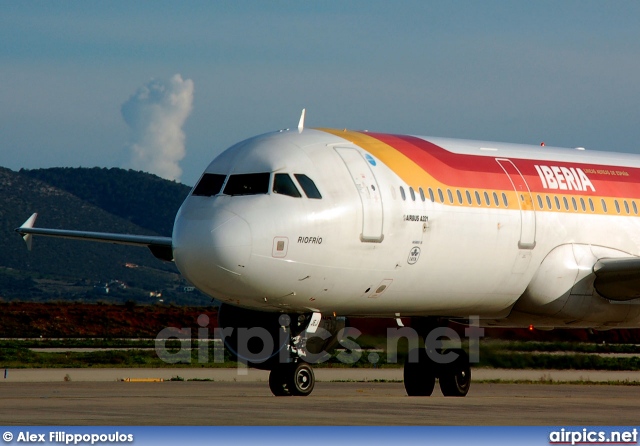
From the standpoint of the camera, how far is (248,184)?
24906 mm

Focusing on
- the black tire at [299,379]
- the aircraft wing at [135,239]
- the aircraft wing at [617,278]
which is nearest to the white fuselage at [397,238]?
the aircraft wing at [617,278]

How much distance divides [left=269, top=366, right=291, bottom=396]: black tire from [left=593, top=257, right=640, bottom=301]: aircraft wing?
7665 mm

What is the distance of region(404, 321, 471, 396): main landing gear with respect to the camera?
99.8ft

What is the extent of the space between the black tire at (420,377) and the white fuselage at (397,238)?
5.89 feet

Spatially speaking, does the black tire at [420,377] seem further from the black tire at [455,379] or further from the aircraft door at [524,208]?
the aircraft door at [524,208]

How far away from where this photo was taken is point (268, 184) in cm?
2477

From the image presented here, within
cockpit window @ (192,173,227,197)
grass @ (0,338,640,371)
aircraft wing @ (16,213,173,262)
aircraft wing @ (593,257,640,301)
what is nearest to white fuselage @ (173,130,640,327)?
cockpit window @ (192,173,227,197)

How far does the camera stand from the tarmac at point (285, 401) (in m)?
20.1

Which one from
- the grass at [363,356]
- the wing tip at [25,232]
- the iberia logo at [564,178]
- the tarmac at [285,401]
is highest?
the iberia logo at [564,178]

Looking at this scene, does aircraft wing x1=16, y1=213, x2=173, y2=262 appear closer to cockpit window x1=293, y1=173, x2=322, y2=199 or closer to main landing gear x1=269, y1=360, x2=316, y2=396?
main landing gear x1=269, y1=360, x2=316, y2=396

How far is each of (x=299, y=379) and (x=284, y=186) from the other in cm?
392

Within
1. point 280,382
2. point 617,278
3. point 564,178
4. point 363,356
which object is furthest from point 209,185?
point 363,356

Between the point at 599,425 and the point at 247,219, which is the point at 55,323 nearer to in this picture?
the point at 247,219

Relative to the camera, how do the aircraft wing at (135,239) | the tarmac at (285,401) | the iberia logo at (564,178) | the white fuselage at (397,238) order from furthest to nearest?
the aircraft wing at (135,239), the iberia logo at (564,178), the white fuselage at (397,238), the tarmac at (285,401)
